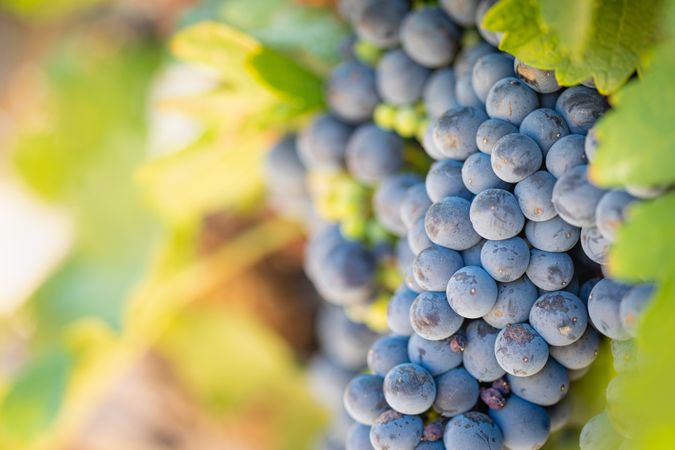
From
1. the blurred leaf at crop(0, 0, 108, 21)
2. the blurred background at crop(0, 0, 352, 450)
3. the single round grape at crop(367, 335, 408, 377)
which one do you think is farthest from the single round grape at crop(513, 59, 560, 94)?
the blurred leaf at crop(0, 0, 108, 21)

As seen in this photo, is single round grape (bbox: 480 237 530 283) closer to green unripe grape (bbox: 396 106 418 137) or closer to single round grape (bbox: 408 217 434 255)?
single round grape (bbox: 408 217 434 255)

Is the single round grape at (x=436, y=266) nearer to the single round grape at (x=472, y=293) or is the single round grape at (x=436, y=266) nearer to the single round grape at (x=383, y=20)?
the single round grape at (x=472, y=293)

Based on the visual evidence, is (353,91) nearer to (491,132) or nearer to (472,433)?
(491,132)

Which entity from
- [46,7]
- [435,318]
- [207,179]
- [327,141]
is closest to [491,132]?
[435,318]

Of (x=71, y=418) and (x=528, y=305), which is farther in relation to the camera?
(x=71, y=418)

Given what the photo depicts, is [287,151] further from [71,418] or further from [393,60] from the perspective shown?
[71,418]

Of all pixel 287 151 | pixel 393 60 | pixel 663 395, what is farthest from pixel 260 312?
pixel 663 395
